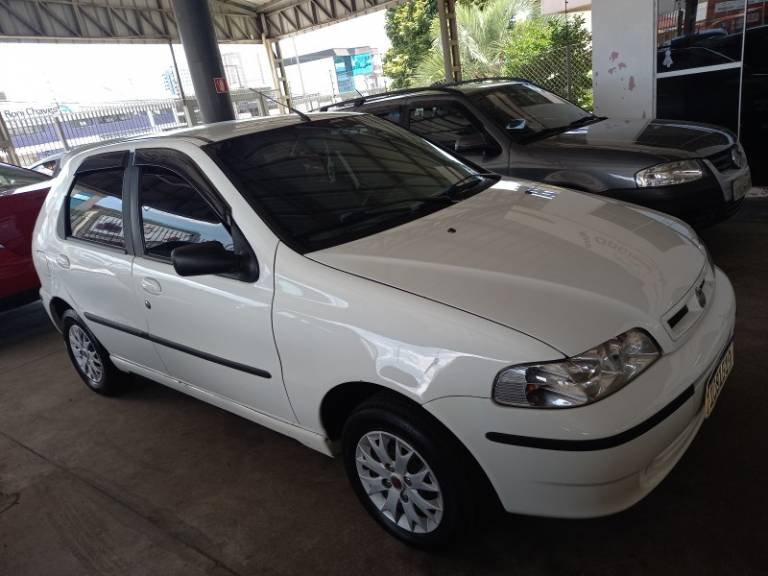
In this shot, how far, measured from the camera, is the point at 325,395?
6.89 feet

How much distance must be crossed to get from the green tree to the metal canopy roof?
1312 cm

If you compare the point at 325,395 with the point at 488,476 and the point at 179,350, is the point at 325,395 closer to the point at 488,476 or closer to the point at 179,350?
the point at 488,476

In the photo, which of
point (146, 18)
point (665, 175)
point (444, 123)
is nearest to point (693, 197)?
point (665, 175)

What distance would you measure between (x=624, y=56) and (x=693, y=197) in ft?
12.2

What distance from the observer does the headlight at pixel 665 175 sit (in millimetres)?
3920

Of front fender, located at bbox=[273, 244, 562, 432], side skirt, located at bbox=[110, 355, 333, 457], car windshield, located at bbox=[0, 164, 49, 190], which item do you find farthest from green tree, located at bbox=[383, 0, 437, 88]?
front fender, located at bbox=[273, 244, 562, 432]

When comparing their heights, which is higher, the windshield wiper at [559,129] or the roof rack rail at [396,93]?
the roof rack rail at [396,93]

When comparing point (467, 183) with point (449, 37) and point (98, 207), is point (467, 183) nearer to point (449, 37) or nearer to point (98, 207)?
point (98, 207)

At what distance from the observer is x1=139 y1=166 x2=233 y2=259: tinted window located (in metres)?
2.42

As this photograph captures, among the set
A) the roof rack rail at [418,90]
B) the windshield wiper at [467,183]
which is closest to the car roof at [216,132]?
the windshield wiper at [467,183]

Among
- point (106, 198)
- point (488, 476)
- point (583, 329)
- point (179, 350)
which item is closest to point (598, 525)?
point (488, 476)

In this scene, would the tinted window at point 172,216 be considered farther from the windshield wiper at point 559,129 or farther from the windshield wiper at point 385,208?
the windshield wiper at point 559,129

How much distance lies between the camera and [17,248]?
490cm

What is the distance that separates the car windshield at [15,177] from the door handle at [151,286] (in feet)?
12.8
